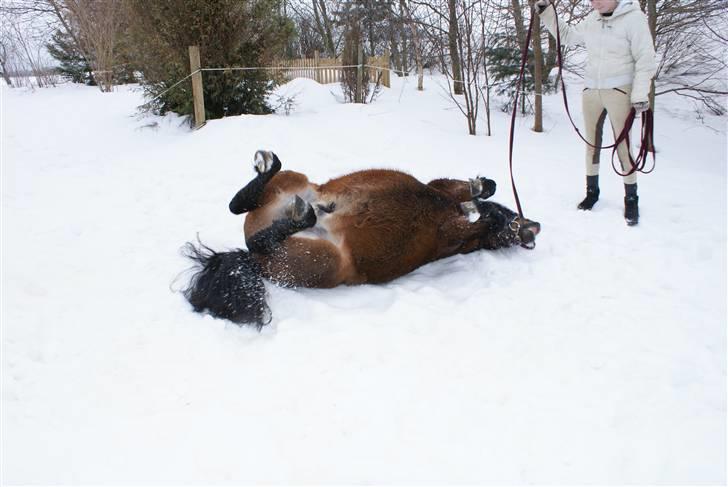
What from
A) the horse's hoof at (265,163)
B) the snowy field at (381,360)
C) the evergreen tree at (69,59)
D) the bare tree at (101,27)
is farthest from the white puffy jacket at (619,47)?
the evergreen tree at (69,59)

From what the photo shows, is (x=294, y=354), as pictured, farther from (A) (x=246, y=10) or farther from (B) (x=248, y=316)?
(A) (x=246, y=10)

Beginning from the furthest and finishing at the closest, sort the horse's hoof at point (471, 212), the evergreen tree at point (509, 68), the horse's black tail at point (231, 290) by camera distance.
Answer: the evergreen tree at point (509, 68), the horse's hoof at point (471, 212), the horse's black tail at point (231, 290)

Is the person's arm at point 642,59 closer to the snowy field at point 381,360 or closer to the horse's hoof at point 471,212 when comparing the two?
the snowy field at point 381,360

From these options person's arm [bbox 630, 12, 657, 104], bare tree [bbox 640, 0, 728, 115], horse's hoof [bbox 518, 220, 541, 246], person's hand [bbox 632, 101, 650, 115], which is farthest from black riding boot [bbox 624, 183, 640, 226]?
bare tree [bbox 640, 0, 728, 115]

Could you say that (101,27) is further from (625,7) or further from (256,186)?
(625,7)

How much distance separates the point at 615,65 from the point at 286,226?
2876 millimetres

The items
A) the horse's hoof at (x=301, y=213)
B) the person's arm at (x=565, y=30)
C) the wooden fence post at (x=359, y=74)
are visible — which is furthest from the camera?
the wooden fence post at (x=359, y=74)

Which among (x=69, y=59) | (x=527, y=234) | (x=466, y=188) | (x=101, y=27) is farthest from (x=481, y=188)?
(x=69, y=59)

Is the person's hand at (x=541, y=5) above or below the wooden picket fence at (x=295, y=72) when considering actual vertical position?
below

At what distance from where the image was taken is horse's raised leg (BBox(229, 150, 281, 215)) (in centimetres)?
290

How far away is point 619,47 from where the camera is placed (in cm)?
359

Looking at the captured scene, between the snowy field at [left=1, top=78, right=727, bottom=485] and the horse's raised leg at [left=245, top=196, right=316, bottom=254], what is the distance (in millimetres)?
290

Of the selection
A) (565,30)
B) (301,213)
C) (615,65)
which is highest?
(565,30)

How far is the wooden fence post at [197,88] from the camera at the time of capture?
292 inches
